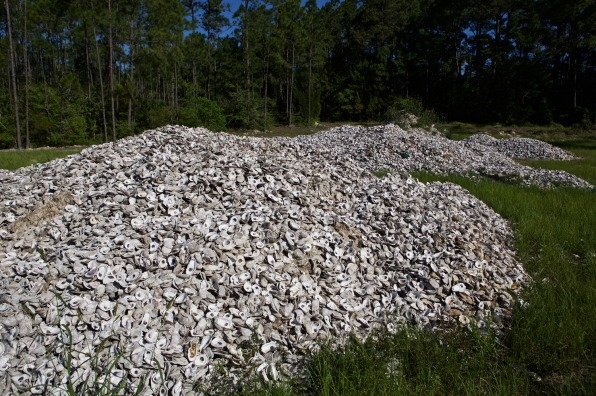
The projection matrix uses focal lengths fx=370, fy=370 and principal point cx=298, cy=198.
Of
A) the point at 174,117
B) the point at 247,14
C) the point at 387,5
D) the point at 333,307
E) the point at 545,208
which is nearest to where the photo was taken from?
the point at 333,307

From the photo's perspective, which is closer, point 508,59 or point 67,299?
point 67,299

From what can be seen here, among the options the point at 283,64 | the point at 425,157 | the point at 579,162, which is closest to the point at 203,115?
the point at 283,64

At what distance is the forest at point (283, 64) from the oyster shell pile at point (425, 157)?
14428 millimetres

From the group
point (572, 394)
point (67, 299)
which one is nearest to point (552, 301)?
point (572, 394)

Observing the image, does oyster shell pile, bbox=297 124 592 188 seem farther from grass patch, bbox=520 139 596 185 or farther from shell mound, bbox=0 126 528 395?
shell mound, bbox=0 126 528 395

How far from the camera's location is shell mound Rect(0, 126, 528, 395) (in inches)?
95.6

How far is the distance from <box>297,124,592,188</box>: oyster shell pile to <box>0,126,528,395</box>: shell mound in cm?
451

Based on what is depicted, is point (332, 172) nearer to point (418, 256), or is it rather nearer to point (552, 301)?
point (418, 256)

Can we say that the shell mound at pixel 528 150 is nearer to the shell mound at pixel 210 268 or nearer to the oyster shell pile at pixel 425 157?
the oyster shell pile at pixel 425 157

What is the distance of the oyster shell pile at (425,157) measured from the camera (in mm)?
9836

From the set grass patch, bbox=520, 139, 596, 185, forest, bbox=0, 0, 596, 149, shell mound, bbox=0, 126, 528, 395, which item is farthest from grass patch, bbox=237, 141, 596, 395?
forest, bbox=0, 0, 596, 149

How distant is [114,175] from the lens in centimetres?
454

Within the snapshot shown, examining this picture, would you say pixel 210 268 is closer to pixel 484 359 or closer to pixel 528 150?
pixel 484 359

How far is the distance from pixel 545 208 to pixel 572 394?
198 inches
